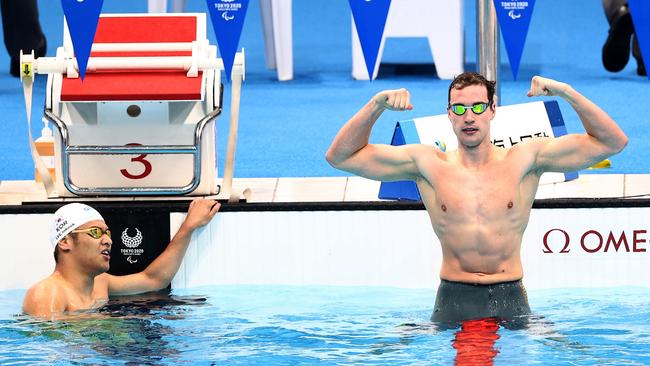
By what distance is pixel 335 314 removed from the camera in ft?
20.4

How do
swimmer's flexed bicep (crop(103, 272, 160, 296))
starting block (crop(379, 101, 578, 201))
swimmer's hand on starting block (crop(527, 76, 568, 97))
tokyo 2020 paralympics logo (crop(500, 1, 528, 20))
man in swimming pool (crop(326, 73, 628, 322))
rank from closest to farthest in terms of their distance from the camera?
swimmer's hand on starting block (crop(527, 76, 568, 97)) → man in swimming pool (crop(326, 73, 628, 322)) → tokyo 2020 paralympics logo (crop(500, 1, 528, 20)) → swimmer's flexed bicep (crop(103, 272, 160, 296)) → starting block (crop(379, 101, 578, 201))

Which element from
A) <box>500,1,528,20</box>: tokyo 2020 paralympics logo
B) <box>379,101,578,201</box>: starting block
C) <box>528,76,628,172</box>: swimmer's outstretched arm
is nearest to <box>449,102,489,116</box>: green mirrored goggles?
<box>528,76,628,172</box>: swimmer's outstretched arm

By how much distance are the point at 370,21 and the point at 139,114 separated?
4.05 ft

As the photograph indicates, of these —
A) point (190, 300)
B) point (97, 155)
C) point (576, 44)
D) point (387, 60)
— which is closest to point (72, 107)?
point (97, 155)

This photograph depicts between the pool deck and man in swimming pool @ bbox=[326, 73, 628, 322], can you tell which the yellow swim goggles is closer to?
the pool deck

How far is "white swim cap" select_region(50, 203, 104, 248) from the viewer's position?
5.91 m

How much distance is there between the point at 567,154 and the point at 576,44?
687 centimetres

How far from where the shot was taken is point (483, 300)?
211 inches

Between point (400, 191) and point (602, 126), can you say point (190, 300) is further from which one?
point (602, 126)

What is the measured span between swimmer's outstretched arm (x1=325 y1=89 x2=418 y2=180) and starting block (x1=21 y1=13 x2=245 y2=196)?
1.26 metres

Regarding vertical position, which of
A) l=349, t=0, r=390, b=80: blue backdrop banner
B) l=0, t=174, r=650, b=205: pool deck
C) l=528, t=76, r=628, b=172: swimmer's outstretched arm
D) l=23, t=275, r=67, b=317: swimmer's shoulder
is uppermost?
l=349, t=0, r=390, b=80: blue backdrop banner

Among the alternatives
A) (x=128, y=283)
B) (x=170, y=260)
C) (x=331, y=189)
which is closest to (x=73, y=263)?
(x=128, y=283)

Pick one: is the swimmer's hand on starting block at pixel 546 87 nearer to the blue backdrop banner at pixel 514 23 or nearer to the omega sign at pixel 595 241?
the blue backdrop banner at pixel 514 23

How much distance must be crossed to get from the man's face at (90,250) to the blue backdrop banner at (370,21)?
128cm
